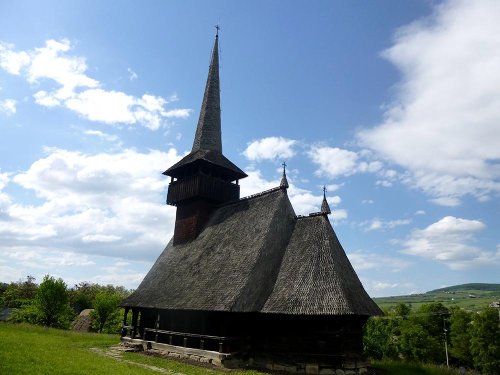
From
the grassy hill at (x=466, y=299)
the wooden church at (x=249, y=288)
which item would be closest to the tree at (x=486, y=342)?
the wooden church at (x=249, y=288)

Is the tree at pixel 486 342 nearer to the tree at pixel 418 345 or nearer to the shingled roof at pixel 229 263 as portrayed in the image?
the tree at pixel 418 345

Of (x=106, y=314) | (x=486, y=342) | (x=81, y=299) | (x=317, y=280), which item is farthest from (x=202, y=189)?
(x=81, y=299)

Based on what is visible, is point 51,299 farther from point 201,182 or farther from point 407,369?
point 407,369

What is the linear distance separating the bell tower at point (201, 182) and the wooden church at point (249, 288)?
0.25 ft

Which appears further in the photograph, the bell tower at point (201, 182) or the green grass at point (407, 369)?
the bell tower at point (201, 182)

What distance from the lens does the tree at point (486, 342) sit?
38250 mm

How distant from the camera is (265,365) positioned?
17.0 meters

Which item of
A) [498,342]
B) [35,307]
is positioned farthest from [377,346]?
[35,307]

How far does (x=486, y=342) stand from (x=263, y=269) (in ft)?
111

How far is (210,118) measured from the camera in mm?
29281

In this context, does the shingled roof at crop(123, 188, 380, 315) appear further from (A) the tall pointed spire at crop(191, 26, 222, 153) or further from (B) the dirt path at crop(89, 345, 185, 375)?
(A) the tall pointed spire at crop(191, 26, 222, 153)

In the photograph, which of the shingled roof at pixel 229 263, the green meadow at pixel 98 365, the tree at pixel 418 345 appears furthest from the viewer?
the tree at pixel 418 345

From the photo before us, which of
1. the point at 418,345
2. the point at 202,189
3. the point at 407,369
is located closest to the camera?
the point at 407,369

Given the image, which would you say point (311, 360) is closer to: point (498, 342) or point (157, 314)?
point (157, 314)
